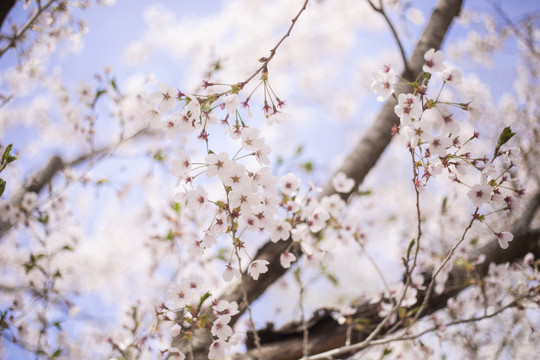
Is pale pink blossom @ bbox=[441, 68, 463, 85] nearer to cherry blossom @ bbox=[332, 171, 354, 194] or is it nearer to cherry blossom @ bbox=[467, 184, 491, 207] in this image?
cherry blossom @ bbox=[467, 184, 491, 207]

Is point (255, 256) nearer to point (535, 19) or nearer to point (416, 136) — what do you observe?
point (416, 136)

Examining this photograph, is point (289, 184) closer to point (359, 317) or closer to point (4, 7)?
point (359, 317)

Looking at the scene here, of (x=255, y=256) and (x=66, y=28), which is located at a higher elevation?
(x=66, y=28)

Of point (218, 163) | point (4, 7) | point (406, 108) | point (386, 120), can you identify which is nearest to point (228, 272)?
point (218, 163)

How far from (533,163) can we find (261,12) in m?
7.40

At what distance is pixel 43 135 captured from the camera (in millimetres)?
6996

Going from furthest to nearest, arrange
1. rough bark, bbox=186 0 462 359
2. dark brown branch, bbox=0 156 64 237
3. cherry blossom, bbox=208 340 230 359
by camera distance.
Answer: dark brown branch, bbox=0 156 64 237
rough bark, bbox=186 0 462 359
cherry blossom, bbox=208 340 230 359

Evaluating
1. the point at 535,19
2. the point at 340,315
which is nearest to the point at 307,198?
the point at 340,315

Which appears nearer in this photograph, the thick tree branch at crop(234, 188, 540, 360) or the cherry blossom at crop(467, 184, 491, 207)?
the cherry blossom at crop(467, 184, 491, 207)

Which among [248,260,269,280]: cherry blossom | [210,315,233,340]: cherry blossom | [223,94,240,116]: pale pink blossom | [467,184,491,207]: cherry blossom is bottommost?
[210,315,233,340]: cherry blossom

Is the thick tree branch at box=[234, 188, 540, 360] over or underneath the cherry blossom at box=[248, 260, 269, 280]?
underneath

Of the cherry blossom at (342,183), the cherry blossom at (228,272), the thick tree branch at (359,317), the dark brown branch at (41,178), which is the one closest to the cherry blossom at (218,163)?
the cherry blossom at (228,272)

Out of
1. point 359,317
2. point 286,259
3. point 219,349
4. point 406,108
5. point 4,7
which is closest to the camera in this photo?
point 406,108

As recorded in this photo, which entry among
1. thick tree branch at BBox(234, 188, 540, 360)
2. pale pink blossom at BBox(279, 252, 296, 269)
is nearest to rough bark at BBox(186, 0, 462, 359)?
thick tree branch at BBox(234, 188, 540, 360)
